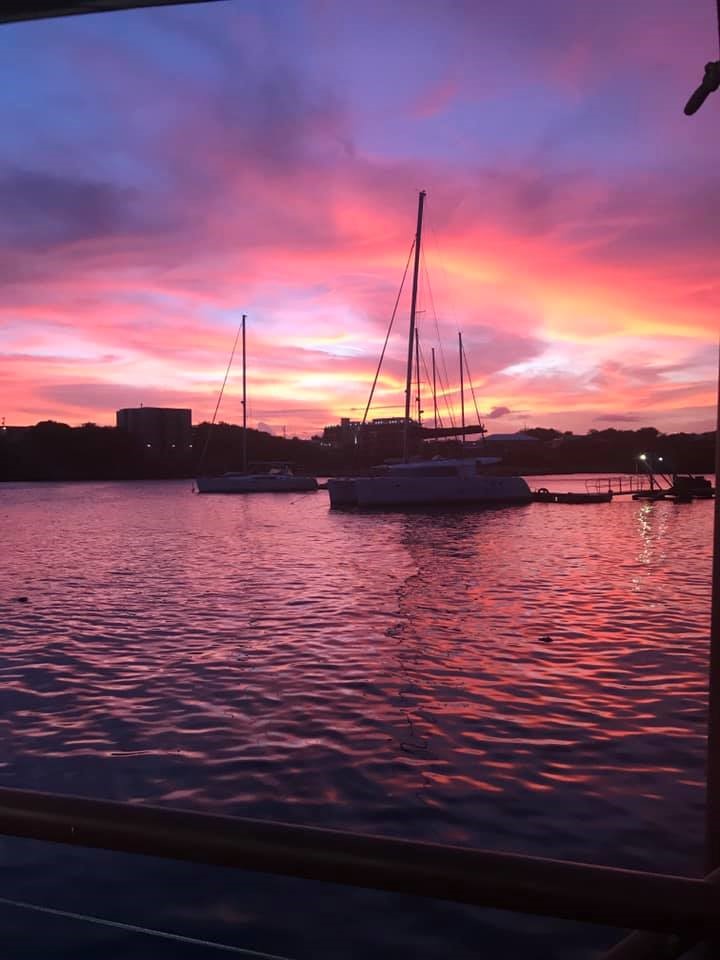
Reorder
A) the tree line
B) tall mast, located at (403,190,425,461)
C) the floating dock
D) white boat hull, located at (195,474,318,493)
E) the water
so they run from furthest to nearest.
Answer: the tree line < white boat hull, located at (195,474,318,493) < the floating dock < tall mast, located at (403,190,425,461) < the water

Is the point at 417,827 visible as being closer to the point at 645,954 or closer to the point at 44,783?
the point at 44,783

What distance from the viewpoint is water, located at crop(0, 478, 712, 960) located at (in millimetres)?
4434

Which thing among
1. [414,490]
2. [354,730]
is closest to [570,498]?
[414,490]

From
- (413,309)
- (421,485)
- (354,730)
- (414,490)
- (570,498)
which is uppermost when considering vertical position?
(413,309)

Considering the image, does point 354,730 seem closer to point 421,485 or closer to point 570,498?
point 421,485

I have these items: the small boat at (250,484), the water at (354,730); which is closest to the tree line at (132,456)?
the small boat at (250,484)

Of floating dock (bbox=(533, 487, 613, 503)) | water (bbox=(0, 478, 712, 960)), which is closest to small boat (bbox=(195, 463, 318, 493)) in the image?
floating dock (bbox=(533, 487, 613, 503))

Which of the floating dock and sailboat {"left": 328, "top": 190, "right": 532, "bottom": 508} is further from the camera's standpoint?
the floating dock

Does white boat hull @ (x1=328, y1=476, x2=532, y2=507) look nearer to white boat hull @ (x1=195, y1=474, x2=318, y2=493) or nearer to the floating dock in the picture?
the floating dock

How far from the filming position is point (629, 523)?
1513 inches

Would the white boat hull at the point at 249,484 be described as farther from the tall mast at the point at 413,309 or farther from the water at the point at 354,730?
the water at the point at 354,730

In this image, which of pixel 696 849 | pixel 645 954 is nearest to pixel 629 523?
pixel 696 849

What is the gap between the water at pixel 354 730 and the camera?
4.43 meters

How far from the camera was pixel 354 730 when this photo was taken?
7781 millimetres
